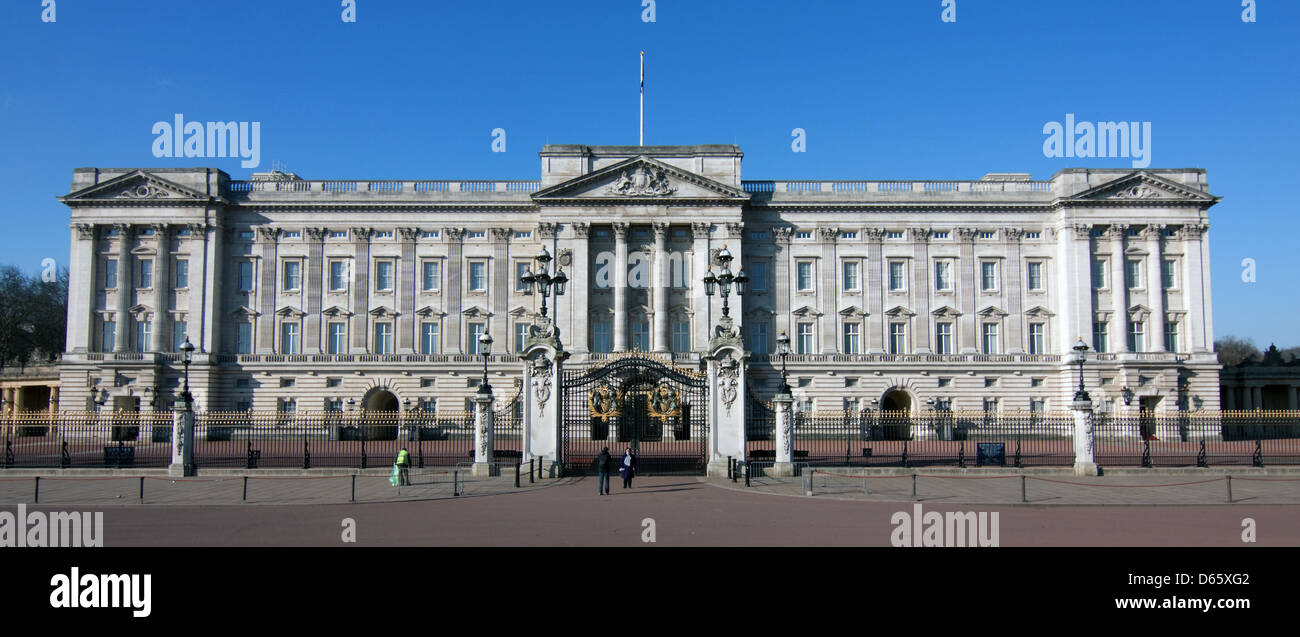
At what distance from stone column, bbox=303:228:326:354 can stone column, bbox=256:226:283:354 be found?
6.64ft

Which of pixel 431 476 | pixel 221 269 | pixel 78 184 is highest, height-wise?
pixel 78 184

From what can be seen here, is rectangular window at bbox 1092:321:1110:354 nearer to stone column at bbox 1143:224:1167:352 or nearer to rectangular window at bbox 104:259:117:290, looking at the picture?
stone column at bbox 1143:224:1167:352

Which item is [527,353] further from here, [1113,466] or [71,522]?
[1113,466]

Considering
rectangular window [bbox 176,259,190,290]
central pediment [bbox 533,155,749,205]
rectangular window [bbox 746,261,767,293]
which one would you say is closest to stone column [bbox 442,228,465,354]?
central pediment [bbox 533,155,749,205]

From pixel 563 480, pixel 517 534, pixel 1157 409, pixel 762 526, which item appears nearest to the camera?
pixel 517 534

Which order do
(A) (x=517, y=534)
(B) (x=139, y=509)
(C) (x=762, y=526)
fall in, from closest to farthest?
(A) (x=517, y=534)
(C) (x=762, y=526)
(B) (x=139, y=509)

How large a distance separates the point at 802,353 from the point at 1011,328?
1418 cm

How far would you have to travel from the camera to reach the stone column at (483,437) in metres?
27.6

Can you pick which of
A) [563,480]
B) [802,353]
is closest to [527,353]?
[563,480]

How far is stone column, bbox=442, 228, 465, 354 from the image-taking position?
56.0 metres

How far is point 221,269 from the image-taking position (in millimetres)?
55938

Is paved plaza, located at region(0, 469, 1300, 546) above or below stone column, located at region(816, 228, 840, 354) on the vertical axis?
below

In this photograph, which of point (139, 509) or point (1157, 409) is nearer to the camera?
point (139, 509)

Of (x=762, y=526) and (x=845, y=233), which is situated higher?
(x=845, y=233)
